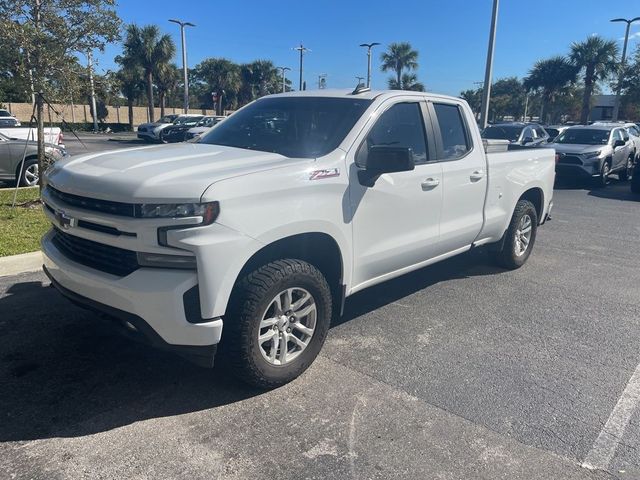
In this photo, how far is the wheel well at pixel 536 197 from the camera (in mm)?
6406

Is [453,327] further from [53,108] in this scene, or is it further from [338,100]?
[53,108]

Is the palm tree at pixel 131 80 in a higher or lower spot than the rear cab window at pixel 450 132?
higher

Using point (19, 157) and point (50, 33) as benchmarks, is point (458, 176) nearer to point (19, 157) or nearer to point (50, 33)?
point (50, 33)

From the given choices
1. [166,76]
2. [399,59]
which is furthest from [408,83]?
[166,76]

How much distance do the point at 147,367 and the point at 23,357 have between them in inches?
35.6

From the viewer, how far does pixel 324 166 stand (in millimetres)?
3543

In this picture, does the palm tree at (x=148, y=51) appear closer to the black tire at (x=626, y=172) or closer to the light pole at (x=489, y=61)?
the light pole at (x=489, y=61)

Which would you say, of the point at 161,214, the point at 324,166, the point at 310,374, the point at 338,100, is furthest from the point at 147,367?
the point at 338,100

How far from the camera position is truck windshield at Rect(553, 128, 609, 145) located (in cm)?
1552

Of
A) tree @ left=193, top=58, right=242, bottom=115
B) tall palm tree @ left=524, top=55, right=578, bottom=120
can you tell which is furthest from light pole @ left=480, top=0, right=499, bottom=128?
tree @ left=193, top=58, right=242, bottom=115

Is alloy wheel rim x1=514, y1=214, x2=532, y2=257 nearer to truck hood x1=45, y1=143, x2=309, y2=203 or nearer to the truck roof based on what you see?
the truck roof

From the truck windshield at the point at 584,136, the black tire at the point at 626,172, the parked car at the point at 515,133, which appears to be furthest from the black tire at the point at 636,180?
the parked car at the point at 515,133

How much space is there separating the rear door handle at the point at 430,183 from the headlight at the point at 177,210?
82.3 inches

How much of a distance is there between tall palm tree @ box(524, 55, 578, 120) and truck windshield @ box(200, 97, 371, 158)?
1702 inches
